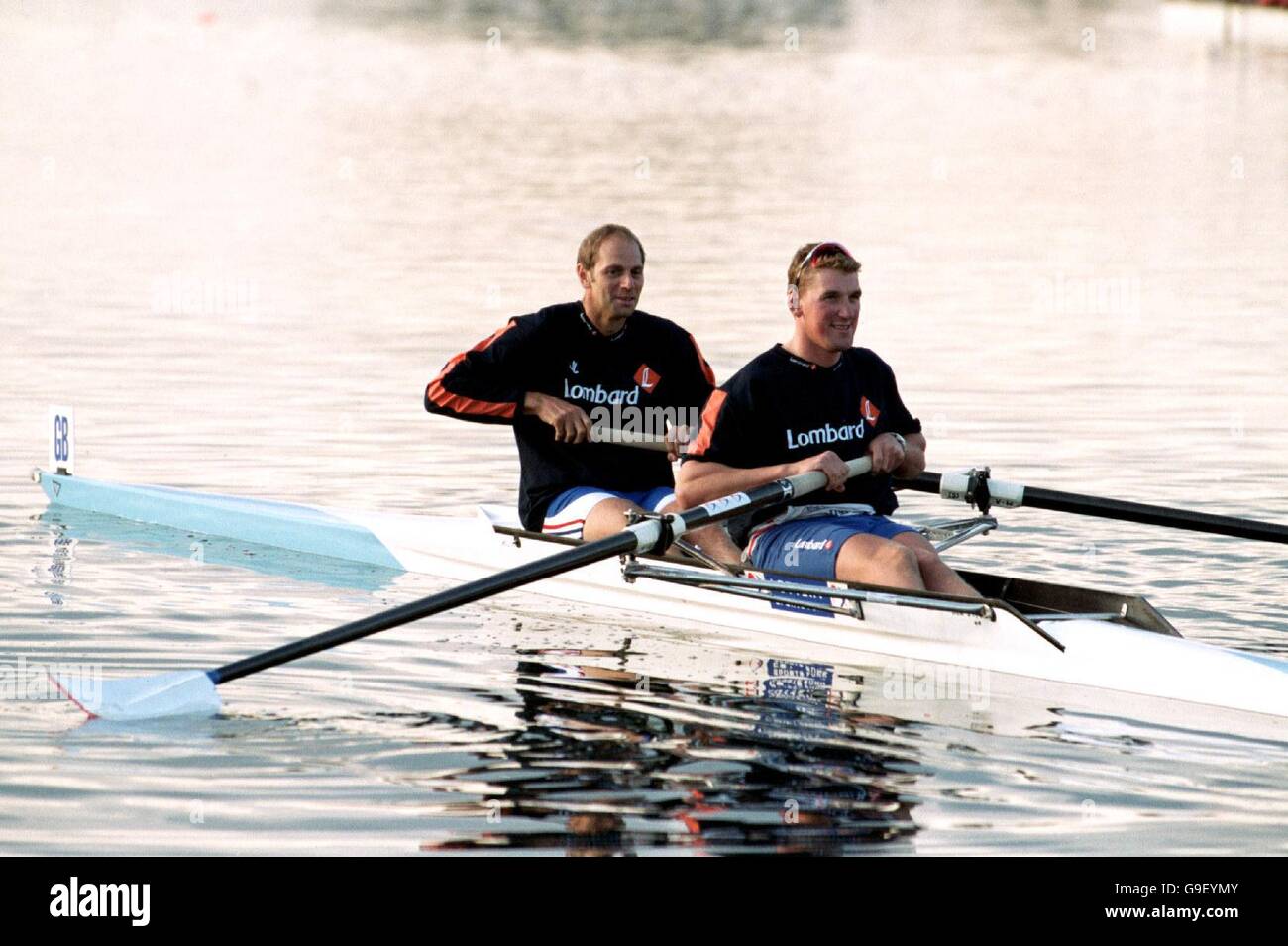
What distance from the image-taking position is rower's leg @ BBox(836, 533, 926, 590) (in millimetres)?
8914

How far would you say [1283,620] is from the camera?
10.1 m

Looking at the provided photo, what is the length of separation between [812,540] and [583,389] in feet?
5.71

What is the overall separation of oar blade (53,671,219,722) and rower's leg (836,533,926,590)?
2.77 meters

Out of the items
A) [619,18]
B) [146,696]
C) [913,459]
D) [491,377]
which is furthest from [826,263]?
[619,18]

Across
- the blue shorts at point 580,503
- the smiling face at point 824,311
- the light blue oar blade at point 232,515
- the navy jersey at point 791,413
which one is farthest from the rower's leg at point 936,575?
the light blue oar blade at point 232,515

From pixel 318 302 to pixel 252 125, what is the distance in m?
17.8

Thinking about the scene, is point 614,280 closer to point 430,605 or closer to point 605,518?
point 605,518

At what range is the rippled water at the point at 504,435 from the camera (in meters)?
7.56

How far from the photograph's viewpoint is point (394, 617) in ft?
28.4

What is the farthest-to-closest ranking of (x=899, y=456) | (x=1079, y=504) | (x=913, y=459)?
(x=1079, y=504) < (x=913, y=459) < (x=899, y=456)

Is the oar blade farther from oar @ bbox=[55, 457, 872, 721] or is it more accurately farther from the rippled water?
the rippled water
